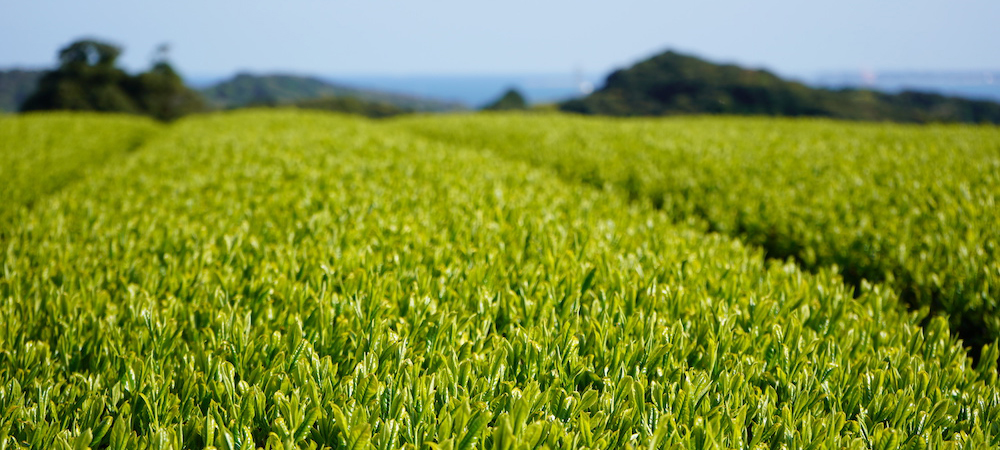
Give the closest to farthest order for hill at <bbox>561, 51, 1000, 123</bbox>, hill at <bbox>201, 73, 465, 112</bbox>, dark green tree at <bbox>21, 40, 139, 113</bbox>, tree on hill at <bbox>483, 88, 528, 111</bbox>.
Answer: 1. dark green tree at <bbox>21, 40, 139, 113</bbox>
2. hill at <bbox>561, 51, 1000, 123</bbox>
3. tree on hill at <bbox>483, 88, 528, 111</bbox>
4. hill at <bbox>201, 73, 465, 112</bbox>

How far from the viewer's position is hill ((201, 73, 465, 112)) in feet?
279

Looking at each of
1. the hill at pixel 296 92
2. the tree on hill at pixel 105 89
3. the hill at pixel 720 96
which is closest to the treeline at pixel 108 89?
the tree on hill at pixel 105 89

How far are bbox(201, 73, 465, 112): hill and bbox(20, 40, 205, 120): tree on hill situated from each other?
23671mm

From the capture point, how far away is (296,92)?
120m

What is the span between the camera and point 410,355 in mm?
2301

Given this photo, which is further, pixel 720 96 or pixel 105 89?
pixel 720 96

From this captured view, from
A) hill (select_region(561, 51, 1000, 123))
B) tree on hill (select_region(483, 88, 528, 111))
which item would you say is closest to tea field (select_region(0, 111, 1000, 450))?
hill (select_region(561, 51, 1000, 123))

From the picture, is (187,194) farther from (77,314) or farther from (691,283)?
(691,283)

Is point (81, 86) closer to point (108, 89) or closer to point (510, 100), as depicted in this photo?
point (108, 89)

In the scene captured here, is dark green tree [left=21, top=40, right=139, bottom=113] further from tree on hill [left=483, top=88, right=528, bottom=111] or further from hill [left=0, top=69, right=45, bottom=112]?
tree on hill [left=483, top=88, right=528, bottom=111]

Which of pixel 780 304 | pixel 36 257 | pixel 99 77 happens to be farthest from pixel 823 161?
pixel 99 77

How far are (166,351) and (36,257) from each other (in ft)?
6.81

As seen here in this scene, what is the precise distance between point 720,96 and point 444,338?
Result: 57.4 meters

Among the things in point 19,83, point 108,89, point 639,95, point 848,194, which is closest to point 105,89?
A: point 108,89
